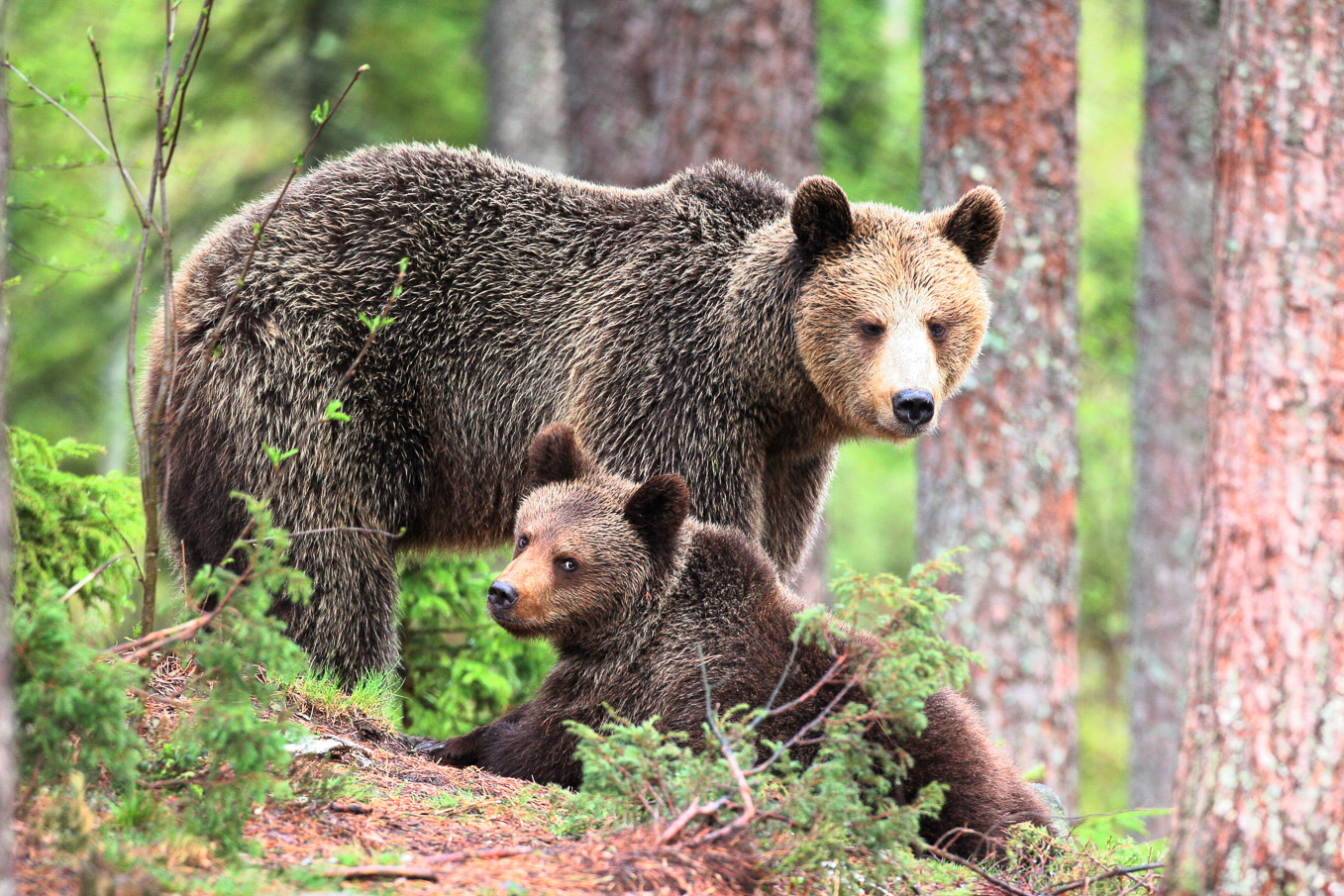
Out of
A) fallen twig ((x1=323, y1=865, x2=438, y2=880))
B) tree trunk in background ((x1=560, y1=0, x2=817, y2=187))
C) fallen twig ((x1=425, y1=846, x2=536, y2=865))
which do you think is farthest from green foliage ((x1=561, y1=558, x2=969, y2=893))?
tree trunk in background ((x1=560, y1=0, x2=817, y2=187))

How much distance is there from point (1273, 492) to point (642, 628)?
8.94 feet

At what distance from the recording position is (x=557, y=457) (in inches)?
230

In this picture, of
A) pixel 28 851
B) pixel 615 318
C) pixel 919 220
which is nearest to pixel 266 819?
pixel 28 851

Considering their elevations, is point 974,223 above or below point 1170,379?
above

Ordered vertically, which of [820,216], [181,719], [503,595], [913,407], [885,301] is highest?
[820,216]

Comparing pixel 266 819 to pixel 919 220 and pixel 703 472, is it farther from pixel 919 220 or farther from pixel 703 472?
pixel 919 220

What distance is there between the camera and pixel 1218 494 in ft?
12.8

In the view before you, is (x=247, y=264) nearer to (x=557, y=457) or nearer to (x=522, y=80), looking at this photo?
(x=557, y=457)

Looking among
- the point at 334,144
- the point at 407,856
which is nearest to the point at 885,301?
the point at 407,856

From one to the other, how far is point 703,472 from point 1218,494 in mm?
2652

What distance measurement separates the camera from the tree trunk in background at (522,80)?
16781 millimetres

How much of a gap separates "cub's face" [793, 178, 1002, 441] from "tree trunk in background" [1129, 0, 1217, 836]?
887 cm

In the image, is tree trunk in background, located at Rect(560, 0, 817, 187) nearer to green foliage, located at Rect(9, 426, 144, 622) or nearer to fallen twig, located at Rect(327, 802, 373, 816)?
→ green foliage, located at Rect(9, 426, 144, 622)

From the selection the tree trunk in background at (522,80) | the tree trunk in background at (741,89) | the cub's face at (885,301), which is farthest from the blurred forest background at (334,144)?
the cub's face at (885,301)
